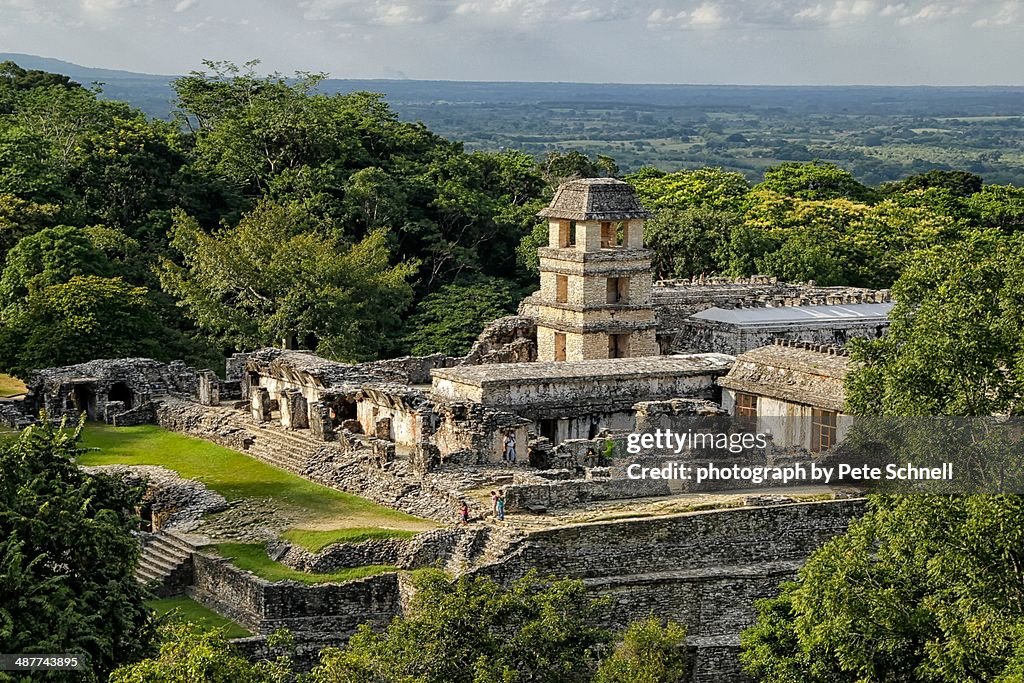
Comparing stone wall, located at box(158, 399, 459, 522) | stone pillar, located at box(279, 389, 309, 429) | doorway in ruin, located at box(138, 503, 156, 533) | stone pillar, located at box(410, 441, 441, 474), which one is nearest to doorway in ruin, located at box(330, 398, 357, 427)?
stone pillar, located at box(279, 389, 309, 429)

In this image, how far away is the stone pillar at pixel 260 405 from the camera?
145 ft

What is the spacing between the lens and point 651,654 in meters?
30.4

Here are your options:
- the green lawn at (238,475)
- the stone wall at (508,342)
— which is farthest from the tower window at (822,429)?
the stone wall at (508,342)

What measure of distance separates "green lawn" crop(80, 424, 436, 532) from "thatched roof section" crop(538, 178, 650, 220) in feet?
43.5

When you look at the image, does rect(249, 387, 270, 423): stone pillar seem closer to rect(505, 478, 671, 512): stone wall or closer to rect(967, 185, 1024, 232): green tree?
rect(505, 478, 671, 512): stone wall

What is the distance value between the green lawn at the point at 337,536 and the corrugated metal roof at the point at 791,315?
20.5 metres

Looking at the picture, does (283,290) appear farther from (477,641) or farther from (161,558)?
(477,641)

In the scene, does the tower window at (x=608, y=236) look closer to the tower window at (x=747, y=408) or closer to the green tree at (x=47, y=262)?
the tower window at (x=747, y=408)

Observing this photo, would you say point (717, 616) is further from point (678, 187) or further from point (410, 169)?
point (678, 187)

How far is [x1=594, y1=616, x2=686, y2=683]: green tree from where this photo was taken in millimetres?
29094

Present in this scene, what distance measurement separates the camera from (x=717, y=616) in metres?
33.7

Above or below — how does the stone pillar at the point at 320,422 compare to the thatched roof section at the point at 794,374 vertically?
below

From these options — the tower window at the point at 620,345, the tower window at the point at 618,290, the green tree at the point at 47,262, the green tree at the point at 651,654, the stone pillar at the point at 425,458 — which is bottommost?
the green tree at the point at 651,654

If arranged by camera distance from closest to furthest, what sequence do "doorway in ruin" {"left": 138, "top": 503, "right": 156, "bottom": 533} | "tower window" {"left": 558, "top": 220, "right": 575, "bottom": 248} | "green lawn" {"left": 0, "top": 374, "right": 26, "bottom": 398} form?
"doorway in ruin" {"left": 138, "top": 503, "right": 156, "bottom": 533} < "green lawn" {"left": 0, "top": 374, "right": 26, "bottom": 398} < "tower window" {"left": 558, "top": 220, "right": 575, "bottom": 248}
